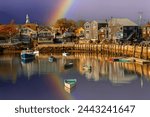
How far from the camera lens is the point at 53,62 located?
15414mm

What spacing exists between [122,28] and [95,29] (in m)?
2.89

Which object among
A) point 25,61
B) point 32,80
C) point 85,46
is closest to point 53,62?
point 25,61

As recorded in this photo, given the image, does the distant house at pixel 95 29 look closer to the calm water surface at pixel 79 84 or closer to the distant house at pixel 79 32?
the distant house at pixel 79 32

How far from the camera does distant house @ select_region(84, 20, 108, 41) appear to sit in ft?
76.3

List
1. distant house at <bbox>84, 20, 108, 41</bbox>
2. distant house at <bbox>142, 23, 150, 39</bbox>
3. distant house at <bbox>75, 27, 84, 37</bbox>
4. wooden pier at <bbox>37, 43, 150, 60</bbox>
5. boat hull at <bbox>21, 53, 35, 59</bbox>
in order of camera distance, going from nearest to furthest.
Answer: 1. wooden pier at <bbox>37, 43, 150, 60</bbox>
2. boat hull at <bbox>21, 53, 35, 59</bbox>
3. distant house at <bbox>142, 23, 150, 39</bbox>
4. distant house at <bbox>84, 20, 108, 41</bbox>
5. distant house at <bbox>75, 27, 84, 37</bbox>

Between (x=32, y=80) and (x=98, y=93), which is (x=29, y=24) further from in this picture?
(x=98, y=93)

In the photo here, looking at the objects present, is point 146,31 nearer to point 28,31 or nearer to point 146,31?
point 146,31

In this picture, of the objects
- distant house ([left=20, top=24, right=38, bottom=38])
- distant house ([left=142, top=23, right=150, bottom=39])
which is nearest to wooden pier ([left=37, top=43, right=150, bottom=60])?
distant house ([left=20, top=24, right=38, bottom=38])

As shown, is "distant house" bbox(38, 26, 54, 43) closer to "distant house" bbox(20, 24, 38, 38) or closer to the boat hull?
"distant house" bbox(20, 24, 38, 38)

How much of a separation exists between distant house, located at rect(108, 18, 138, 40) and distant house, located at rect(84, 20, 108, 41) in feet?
2.86

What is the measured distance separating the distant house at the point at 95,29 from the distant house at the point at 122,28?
0.87m

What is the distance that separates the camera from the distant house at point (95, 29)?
2326cm

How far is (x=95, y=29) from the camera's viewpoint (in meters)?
23.6

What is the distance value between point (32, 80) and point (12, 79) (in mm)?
738
